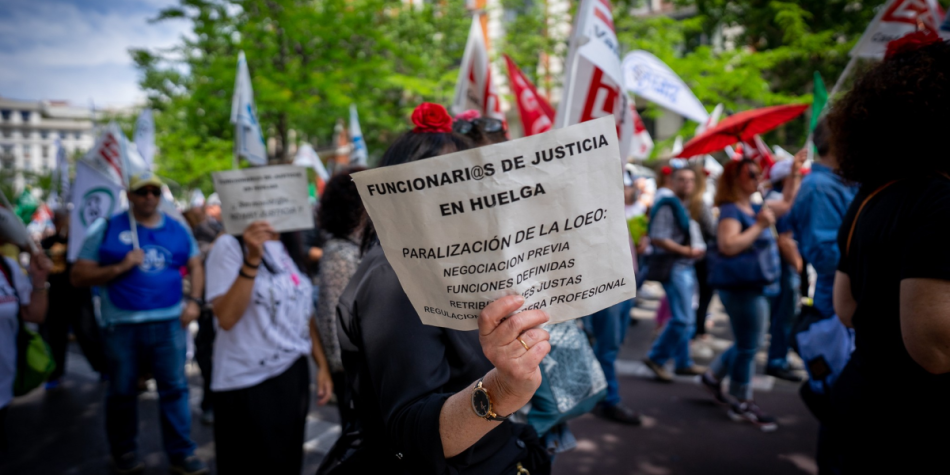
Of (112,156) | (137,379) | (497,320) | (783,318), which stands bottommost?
(137,379)

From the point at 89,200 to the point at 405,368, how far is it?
429cm

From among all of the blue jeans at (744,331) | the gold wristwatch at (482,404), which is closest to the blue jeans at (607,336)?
the blue jeans at (744,331)

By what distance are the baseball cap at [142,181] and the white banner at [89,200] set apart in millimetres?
520

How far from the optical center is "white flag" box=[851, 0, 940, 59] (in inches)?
144

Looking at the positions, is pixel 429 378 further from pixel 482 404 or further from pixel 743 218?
pixel 743 218

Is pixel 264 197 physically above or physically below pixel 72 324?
above

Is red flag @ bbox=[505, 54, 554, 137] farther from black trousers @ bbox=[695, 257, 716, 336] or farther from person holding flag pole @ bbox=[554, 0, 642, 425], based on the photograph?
black trousers @ bbox=[695, 257, 716, 336]

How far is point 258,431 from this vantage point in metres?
2.62

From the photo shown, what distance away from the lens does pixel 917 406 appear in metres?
1.55

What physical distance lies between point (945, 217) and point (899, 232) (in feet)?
0.41

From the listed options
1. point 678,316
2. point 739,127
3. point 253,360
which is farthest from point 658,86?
point 253,360

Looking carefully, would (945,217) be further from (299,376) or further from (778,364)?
(778,364)

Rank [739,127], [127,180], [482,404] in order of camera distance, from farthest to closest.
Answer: [127,180] < [739,127] < [482,404]

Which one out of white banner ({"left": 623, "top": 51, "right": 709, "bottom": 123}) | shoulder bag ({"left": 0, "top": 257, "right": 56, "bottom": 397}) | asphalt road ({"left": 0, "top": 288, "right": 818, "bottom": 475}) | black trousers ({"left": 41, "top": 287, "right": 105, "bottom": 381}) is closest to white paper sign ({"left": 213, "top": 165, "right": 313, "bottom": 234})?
shoulder bag ({"left": 0, "top": 257, "right": 56, "bottom": 397})
